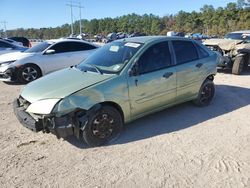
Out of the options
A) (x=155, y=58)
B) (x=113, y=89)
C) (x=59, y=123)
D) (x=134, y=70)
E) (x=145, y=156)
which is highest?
(x=155, y=58)

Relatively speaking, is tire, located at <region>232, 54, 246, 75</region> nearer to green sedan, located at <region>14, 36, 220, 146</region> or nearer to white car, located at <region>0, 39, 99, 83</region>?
green sedan, located at <region>14, 36, 220, 146</region>

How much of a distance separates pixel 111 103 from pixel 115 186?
144 centimetres

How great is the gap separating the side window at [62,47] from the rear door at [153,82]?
5388mm

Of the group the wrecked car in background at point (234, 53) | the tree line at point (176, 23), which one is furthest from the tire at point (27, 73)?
the tree line at point (176, 23)

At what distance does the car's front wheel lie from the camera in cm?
901

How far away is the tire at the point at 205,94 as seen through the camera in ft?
20.0

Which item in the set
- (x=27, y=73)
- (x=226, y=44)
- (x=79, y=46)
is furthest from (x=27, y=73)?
(x=226, y=44)

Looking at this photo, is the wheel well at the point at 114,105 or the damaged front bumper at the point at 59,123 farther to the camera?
the wheel well at the point at 114,105

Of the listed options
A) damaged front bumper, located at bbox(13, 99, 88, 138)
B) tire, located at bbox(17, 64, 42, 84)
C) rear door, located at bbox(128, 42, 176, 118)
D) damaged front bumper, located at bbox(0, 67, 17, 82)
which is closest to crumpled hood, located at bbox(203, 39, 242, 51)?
rear door, located at bbox(128, 42, 176, 118)

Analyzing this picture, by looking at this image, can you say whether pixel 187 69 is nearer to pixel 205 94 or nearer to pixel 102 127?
pixel 205 94

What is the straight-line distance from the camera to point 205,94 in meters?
6.23

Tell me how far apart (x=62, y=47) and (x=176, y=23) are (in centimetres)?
6911

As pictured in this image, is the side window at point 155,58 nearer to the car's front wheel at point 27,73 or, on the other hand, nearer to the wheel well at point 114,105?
the wheel well at point 114,105

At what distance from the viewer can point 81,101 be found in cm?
410
